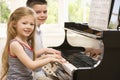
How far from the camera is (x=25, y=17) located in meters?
1.96

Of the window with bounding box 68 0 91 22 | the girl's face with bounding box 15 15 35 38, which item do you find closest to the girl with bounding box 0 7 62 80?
the girl's face with bounding box 15 15 35 38

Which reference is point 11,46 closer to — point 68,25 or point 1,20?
point 68,25

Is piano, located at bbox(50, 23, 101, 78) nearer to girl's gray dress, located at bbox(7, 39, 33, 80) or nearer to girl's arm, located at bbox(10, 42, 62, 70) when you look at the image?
girl's arm, located at bbox(10, 42, 62, 70)

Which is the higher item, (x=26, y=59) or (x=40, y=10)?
(x=40, y=10)

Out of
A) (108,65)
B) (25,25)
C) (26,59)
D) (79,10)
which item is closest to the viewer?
(108,65)

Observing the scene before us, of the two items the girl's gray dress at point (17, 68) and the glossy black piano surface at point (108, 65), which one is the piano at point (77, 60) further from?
the girl's gray dress at point (17, 68)

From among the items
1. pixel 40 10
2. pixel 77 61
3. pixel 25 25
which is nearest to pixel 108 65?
pixel 77 61

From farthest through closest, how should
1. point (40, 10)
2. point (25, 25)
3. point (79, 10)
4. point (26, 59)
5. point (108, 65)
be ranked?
point (79, 10), point (40, 10), point (25, 25), point (26, 59), point (108, 65)

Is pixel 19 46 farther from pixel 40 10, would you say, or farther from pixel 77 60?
pixel 40 10

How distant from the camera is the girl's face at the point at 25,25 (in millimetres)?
1953

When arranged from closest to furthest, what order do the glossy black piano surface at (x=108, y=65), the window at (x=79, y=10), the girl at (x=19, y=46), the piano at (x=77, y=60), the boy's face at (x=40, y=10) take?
1. the glossy black piano surface at (x=108, y=65)
2. the piano at (x=77, y=60)
3. the girl at (x=19, y=46)
4. the boy's face at (x=40, y=10)
5. the window at (x=79, y=10)

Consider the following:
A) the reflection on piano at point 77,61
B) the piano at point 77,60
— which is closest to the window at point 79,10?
the piano at point 77,60

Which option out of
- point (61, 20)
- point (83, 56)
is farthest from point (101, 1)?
point (61, 20)

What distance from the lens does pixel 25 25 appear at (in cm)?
196
